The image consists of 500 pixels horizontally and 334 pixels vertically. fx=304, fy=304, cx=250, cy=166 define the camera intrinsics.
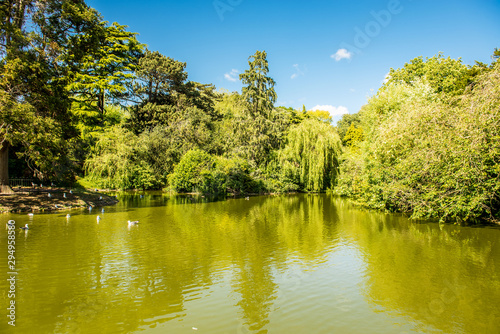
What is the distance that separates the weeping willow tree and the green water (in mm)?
17114

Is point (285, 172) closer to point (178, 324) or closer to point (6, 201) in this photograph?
point (6, 201)

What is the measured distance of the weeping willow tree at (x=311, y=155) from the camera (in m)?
30.5

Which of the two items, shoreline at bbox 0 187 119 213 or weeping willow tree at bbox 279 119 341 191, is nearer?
shoreline at bbox 0 187 119 213

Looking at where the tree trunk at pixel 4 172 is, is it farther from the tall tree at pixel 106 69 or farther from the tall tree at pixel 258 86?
the tall tree at pixel 258 86

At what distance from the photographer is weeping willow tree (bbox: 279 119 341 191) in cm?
3055

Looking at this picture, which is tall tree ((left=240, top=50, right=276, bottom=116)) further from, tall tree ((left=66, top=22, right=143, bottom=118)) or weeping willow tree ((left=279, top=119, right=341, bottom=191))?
tall tree ((left=66, top=22, right=143, bottom=118))

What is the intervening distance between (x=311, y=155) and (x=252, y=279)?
2407 centimetres

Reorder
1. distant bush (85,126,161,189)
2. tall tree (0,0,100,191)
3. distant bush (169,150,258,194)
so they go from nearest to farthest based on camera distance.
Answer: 1. tall tree (0,0,100,191)
2. distant bush (85,126,161,189)
3. distant bush (169,150,258,194)

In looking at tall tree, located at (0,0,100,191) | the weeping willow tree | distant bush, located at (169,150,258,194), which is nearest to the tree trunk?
tall tree, located at (0,0,100,191)

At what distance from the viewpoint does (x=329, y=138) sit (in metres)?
31.1

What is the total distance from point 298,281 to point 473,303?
12.0ft

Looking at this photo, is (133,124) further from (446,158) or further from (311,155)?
(446,158)

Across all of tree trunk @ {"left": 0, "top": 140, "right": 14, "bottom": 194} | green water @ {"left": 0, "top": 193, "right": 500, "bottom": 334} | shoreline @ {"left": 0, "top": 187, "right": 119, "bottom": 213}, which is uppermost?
tree trunk @ {"left": 0, "top": 140, "right": 14, "bottom": 194}

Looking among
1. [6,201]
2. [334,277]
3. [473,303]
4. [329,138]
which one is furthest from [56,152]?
[329,138]
